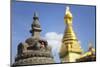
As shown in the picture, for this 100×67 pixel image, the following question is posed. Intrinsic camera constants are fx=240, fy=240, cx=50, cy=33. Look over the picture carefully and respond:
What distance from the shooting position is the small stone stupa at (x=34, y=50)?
8.75 ft

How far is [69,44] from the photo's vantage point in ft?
9.53

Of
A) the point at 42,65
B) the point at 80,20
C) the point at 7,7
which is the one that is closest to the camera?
the point at 7,7

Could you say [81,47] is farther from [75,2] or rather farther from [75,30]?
[75,2]

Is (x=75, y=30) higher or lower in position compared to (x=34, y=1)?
lower

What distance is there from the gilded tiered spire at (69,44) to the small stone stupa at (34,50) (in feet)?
0.62

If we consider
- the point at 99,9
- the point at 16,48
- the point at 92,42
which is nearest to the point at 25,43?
the point at 16,48

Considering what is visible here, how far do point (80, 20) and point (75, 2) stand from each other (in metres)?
0.23

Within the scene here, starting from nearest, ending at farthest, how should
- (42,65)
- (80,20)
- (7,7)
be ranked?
(7,7), (42,65), (80,20)

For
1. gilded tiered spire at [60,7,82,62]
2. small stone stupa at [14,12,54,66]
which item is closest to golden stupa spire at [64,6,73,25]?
gilded tiered spire at [60,7,82,62]

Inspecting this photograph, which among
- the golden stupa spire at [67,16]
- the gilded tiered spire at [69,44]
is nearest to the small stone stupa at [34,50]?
the gilded tiered spire at [69,44]

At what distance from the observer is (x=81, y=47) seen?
116 inches

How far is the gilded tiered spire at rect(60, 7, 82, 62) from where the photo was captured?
2.88m

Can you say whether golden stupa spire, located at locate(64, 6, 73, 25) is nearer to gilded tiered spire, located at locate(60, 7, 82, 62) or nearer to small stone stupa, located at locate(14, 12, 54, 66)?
gilded tiered spire, located at locate(60, 7, 82, 62)

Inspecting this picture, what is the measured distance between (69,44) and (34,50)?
0.45 meters
